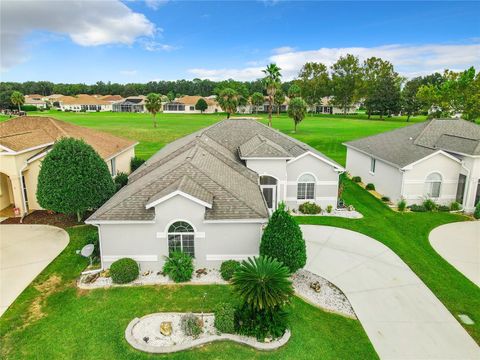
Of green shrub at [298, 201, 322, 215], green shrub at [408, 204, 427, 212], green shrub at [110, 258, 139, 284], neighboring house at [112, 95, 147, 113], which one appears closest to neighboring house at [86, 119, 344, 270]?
green shrub at [110, 258, 139, 284]

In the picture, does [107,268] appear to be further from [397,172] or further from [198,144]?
[397,172]

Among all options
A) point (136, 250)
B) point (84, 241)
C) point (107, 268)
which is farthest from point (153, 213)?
point (84, 241)

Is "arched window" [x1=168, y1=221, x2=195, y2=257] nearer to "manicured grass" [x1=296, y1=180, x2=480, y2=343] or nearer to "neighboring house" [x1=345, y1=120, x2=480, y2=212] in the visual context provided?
"manicured grass" [x1=296, y1=180, x2=480, y2=343]

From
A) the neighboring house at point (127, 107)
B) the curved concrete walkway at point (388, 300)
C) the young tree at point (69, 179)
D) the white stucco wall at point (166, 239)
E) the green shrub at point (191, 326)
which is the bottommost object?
the curved concrete walkway at point (388, 300)

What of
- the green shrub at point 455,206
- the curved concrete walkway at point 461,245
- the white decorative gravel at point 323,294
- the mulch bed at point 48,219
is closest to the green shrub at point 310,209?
the curved concrete walkway at point 461,245

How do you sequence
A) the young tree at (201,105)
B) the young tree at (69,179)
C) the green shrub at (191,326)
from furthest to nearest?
the young tree at (201,105)
the young tree at (69,179)
the green shrub at (191,326)

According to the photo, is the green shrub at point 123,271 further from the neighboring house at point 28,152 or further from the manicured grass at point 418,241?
the manicured grass at point 418,241

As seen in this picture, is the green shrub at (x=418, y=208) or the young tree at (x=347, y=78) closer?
the green shrub at (x=418, y=208)
